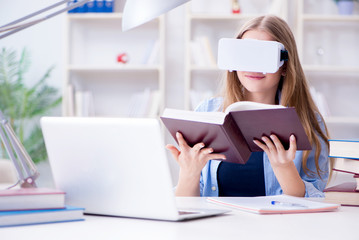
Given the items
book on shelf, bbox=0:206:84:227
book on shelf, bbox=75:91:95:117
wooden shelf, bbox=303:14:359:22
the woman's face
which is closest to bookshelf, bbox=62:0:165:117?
book on shelf, bbox=75:91:95:117

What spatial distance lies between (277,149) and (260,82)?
523 millimetres

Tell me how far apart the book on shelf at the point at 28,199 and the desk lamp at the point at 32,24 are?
0.03 metres

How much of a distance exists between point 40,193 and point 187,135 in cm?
59

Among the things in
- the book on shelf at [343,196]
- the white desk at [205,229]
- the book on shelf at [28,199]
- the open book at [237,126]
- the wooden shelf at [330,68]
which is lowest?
the book on shelf at [343,196]

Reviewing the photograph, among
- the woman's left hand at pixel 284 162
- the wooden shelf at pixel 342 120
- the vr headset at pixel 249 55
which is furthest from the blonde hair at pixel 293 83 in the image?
the wooden shelf at pixel 342 120

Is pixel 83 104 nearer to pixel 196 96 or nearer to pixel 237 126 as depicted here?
pixel 196 96

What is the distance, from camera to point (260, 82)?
194 cm

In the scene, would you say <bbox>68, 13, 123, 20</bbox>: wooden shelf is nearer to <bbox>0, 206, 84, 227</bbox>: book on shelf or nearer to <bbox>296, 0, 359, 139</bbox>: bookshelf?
<bbox>296, 0, 359, 139</bbox>: bookshelf

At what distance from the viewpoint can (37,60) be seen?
4.21 metres

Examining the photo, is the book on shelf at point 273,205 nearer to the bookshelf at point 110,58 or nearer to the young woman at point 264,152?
the young woman at point 264,152

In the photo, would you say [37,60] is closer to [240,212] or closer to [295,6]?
[295,6]

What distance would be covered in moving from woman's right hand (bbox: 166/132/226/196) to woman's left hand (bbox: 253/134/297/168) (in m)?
0.13

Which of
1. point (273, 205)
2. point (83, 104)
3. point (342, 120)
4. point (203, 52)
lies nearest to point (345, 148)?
point (273, 205)

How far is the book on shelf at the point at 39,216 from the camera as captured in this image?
97 cm
